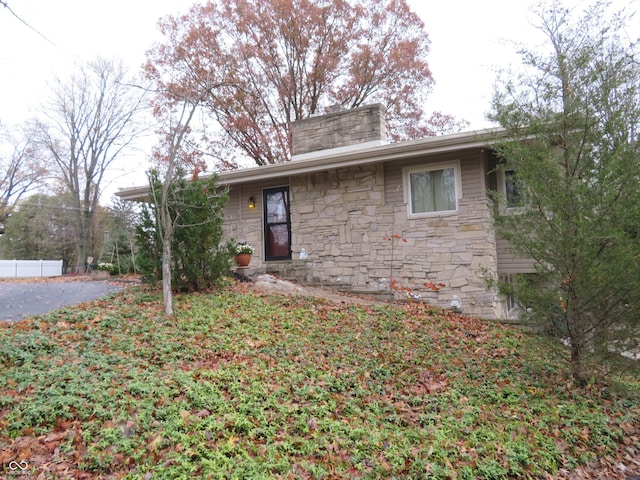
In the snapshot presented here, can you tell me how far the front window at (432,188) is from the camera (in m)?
8.13

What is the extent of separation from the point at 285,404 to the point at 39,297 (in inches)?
227

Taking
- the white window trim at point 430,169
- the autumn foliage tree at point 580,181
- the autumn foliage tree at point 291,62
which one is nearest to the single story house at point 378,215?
the white window trim at point 430,169

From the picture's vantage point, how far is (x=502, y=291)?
4605mm

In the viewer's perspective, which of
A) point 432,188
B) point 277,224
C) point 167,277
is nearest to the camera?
point 167,277

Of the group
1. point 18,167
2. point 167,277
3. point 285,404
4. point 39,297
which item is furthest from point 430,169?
point 18,167

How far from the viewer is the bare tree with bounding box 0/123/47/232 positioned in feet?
67.0

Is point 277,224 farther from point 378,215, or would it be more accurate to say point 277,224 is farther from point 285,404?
point 285,404

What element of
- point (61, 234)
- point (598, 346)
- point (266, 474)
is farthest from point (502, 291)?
point (61, 234)

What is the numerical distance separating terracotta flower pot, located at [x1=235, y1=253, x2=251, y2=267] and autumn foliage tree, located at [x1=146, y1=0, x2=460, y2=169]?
294 inches

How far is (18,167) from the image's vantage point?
2136 cm

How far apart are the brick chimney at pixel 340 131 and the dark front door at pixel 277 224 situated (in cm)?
148

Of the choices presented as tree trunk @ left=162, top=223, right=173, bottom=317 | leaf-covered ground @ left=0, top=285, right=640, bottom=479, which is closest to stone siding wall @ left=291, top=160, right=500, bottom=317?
leaf-covered ground @ left=0, top=285, right=640, bottom=479

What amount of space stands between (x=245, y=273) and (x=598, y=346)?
22.9 ft

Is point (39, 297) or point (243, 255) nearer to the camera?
point (39, 297)
